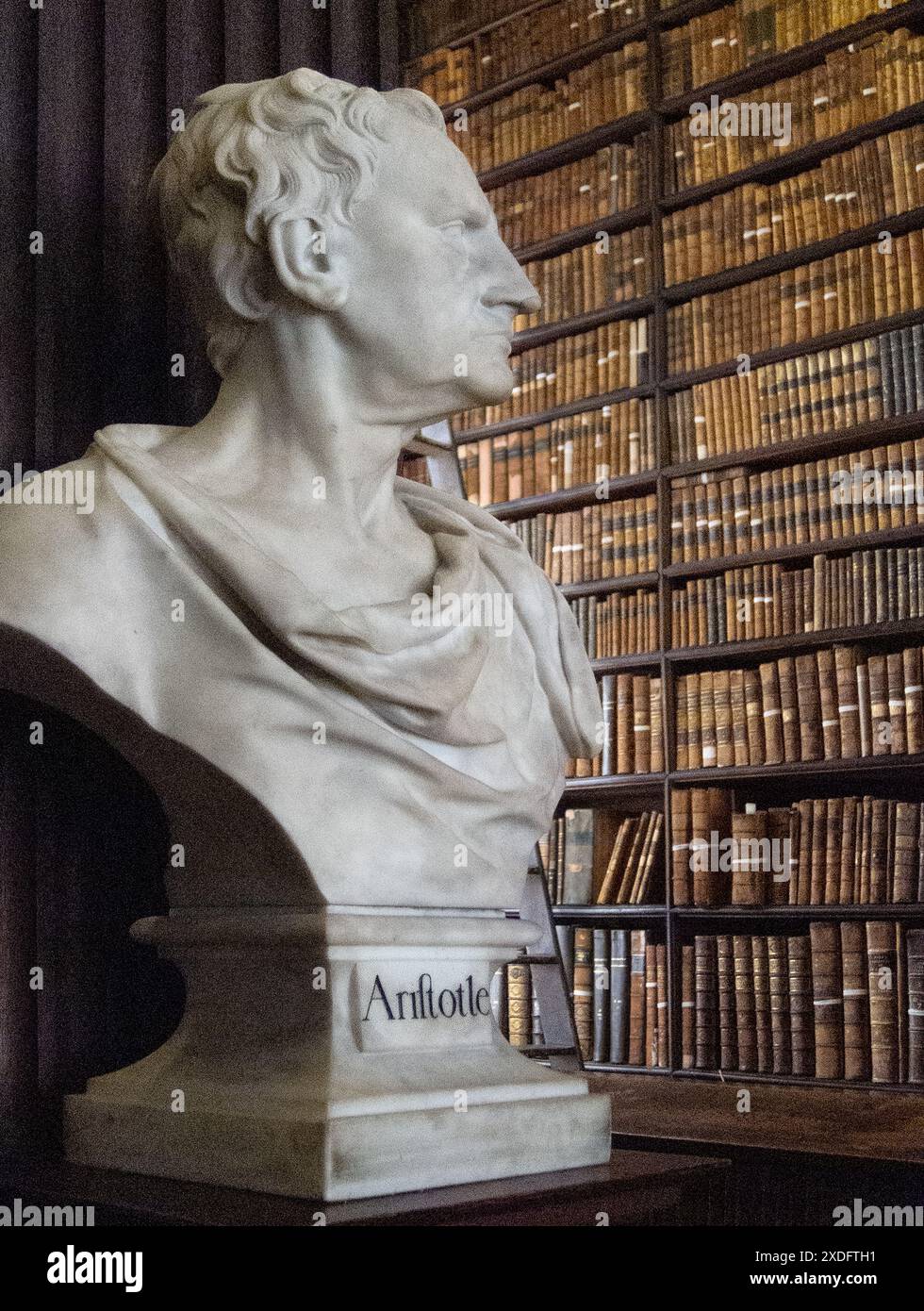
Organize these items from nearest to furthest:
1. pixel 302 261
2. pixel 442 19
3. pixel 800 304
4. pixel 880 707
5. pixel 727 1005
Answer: pixel 302 261 → pixel 880 707 → pixel 727 1005 → pixel 800 304 → pixel 442 19

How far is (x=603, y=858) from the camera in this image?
13.4ft

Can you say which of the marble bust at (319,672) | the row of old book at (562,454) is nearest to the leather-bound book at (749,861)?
the row of old book at (562,454)

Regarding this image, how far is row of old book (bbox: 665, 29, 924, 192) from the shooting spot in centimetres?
358

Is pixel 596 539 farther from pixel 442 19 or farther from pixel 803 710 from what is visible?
pixel 442 19

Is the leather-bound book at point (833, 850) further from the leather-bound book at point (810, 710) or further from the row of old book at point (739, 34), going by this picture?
the row of old book at point (739, 34)

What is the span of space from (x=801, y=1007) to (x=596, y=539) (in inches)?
51.5

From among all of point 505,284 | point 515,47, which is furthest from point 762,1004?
point 515,47

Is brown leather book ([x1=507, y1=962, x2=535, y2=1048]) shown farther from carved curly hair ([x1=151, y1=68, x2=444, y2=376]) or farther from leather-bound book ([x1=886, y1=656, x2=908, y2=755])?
carved curly hair ([x1=151, y1=68, x2=444, y2=376])

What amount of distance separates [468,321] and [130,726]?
22.4 inches

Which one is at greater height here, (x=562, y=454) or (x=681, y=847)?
(x=562, y=454)

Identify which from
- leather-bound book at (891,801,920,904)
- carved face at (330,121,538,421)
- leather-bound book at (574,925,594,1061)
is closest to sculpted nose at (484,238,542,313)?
carved face at (330,121,538,421)

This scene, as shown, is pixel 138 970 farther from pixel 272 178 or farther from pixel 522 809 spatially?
pixel 272 178

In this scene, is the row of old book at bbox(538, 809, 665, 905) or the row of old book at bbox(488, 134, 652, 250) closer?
the row of old book at bbox(538, 809, 665, 905)

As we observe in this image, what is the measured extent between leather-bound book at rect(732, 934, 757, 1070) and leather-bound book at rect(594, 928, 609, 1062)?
402 millimetres
